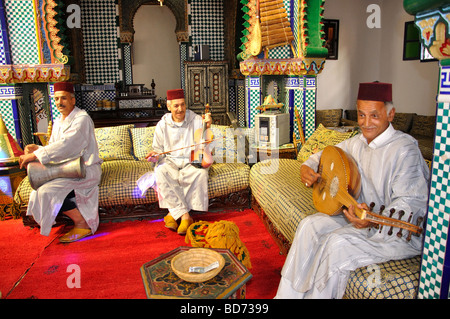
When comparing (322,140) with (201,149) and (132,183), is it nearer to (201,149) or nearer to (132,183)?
(201,149)

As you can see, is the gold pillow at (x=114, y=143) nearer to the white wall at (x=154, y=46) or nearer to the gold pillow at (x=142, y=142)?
the gold pillow at (x=142, y=142)

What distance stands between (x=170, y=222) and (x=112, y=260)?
92 cm

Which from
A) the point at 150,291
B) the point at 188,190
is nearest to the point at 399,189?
the point at 150,291

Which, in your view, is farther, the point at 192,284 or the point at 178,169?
the point at 178,169

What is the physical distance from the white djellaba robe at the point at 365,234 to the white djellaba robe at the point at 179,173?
2.09 m

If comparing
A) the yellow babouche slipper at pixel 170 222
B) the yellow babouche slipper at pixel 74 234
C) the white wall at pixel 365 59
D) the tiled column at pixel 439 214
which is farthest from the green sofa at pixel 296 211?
the white wall at pixel 365 59

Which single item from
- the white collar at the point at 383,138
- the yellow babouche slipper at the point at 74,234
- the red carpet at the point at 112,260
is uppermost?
the white collar at the point at 383,138

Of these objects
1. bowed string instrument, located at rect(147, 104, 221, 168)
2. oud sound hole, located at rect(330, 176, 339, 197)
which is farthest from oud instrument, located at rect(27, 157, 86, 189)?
oud sound hole, located at rect(330, 176, 339, 197)

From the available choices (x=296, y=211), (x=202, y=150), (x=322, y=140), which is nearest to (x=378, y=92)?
(x=296, y=211)

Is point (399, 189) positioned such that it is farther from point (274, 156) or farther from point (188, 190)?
point (274, 156)

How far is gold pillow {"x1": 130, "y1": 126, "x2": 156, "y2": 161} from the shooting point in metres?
5.62

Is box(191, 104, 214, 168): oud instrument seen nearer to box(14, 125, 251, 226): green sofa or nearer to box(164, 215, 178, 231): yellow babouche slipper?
box(14, 125, 251, 226): green sofa

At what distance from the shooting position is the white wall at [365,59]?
9.44 meters

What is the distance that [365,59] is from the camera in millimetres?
10656
